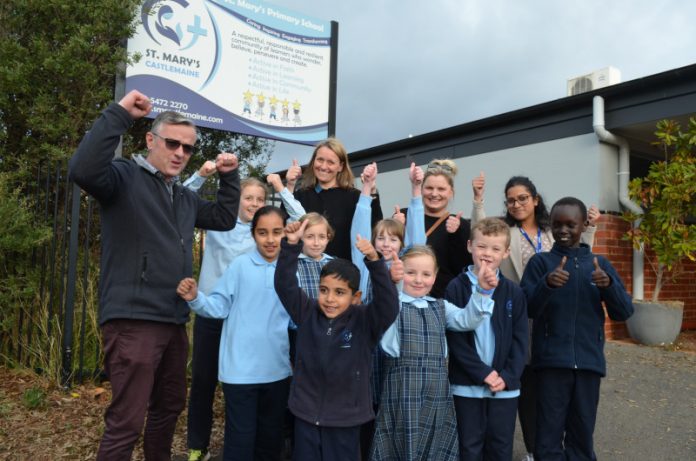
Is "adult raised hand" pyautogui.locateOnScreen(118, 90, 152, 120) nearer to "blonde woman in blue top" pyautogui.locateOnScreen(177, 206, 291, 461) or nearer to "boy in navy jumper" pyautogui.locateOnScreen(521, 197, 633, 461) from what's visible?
"blonde woman in blue top" pyautogui.locateOnScreen(177, 206, 291, 461)

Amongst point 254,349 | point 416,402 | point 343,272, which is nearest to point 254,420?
point 254,349

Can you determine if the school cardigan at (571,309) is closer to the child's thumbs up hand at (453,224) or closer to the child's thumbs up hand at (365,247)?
the child's thumbs up hand at (453,224)

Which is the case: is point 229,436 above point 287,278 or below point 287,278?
below

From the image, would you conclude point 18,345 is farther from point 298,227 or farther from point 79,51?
point 298,227

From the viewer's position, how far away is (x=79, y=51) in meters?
5.10

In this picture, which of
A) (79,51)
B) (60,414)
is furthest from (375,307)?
(79,51)

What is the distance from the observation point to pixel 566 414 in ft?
9.73

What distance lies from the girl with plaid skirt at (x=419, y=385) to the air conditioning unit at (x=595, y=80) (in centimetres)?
810

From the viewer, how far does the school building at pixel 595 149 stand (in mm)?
7238

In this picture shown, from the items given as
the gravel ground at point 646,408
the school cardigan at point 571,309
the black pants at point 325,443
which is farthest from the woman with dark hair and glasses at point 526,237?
the black pants at point 325,443

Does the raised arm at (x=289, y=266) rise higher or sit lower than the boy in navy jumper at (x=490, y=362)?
higher

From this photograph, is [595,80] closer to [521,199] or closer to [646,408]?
[646,408]

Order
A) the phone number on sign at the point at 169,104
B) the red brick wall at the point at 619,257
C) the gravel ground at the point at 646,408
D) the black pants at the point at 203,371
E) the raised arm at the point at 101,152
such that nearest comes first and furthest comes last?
1. the raised arm at the point at 101,152
2. the black pants at the point at 203,371
3. the gravel ground at the point at 646,408
4. the phone number on sign at the point at 169,104
5. the red brick wall at the point at 619,257

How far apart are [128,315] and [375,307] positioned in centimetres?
115
